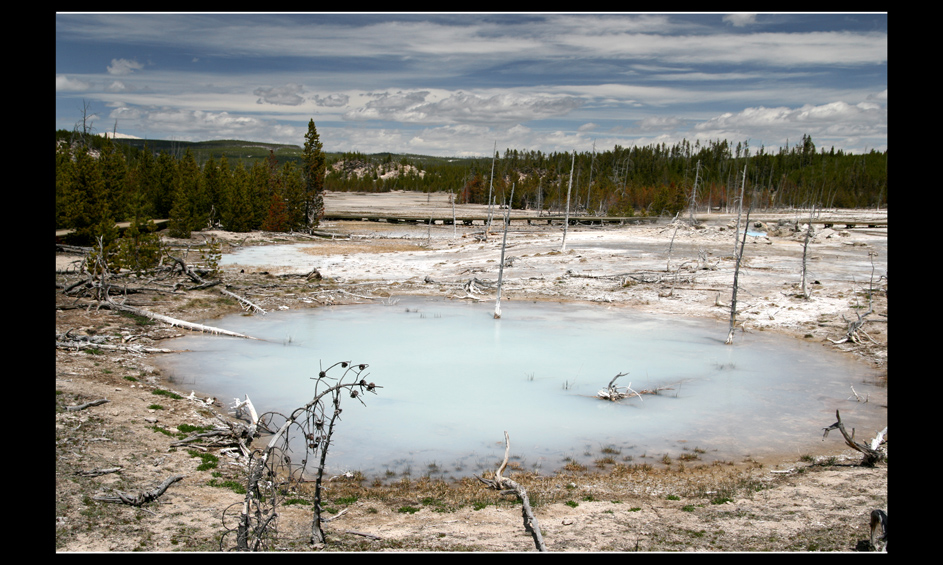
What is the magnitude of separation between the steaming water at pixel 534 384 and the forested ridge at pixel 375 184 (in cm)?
942

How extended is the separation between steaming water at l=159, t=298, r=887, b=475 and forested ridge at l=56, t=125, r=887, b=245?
→ 942 cm

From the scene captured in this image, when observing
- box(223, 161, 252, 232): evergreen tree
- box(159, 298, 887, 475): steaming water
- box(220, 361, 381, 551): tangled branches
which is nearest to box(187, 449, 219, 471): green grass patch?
box(220, 361, 381, 551): tangled branches

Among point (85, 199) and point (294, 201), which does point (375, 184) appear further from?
point (85, 199)

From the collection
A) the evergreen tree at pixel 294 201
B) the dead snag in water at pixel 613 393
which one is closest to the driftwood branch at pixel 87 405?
the dead snag in water at pixel 613 393

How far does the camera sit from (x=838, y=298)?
81.5 ft

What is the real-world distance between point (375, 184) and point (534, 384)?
143 m

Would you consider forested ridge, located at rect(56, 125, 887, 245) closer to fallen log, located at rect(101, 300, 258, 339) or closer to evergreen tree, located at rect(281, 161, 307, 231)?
evergreen tree, located at rect(281, 161, 307, 231)

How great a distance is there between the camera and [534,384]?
15539mm

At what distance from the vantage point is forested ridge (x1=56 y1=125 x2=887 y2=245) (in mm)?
36531

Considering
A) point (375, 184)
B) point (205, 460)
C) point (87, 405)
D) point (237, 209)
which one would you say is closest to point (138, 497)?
point (205, 460)
